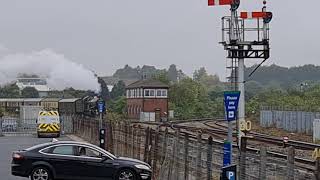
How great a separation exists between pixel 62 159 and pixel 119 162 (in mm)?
1704

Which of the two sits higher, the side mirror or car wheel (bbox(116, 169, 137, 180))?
the side mirror

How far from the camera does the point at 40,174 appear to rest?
20.7 m

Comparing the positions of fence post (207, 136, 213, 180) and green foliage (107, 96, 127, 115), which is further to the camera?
green foliage (107, 96, 127, 115)

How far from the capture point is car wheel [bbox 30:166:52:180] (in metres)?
20.7

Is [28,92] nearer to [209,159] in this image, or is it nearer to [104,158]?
[104,158]

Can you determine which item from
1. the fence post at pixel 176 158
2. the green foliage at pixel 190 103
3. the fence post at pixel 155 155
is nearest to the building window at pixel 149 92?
the green foliage at pixel 190 103

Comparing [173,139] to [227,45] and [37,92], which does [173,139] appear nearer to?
[227,45]

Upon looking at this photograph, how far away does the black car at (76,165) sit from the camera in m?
20.6

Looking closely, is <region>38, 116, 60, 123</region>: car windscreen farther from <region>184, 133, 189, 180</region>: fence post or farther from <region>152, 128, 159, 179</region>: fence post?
<region>184, 133, 189, 180</region>: fence post

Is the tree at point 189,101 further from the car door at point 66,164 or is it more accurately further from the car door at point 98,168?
the car door at point 98,168

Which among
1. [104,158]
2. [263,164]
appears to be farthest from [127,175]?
[263,164]

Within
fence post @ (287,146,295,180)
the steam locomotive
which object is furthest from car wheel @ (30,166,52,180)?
the steam locomotive

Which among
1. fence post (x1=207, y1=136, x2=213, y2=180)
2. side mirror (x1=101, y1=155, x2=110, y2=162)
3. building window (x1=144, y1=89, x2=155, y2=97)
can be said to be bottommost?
side mirror (x1=101, y1=155, x2=110, y2=162)

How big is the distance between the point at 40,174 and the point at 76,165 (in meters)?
1.10
